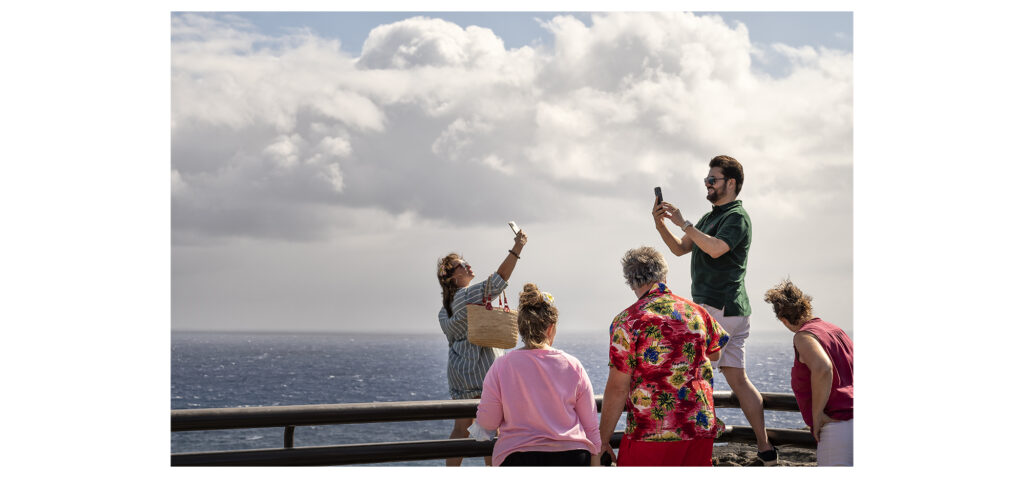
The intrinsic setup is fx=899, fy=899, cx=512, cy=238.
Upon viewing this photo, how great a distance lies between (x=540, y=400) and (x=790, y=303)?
1.51 metres

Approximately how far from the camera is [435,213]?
140500 mm

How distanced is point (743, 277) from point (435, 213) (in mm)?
136199

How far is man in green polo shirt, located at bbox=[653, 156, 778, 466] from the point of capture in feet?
16.1

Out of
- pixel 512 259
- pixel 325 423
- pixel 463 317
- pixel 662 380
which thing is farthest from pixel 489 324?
pixel 662 380

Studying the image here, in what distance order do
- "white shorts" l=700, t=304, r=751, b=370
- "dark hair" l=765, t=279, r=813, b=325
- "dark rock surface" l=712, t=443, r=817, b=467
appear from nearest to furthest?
1. "dark hair" l=765, t=279, r=813, b=325
2. "white shorts" l=700, t=304, r=751, b=370
3. "dark rock surface" l=712, t=443, r=817, b=467

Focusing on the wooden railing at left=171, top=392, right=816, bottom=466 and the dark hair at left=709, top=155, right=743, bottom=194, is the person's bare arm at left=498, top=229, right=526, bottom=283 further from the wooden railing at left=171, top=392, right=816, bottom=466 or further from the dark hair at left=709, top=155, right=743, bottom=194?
the dark hair at left=709, top=155, right=743, bottom=194

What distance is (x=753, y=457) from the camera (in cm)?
532

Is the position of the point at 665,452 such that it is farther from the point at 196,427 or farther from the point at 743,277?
the point at 196,427

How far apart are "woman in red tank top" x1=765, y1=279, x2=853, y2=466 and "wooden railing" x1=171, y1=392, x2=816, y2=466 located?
67cm

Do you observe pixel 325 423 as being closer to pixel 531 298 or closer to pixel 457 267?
pixel 457 267

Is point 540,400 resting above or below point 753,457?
above

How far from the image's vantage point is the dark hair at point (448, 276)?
17.4ft

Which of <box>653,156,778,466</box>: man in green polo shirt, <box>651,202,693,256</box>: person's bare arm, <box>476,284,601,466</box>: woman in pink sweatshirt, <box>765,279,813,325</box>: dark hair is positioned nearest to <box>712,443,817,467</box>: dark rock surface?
<box>653,156,778,466</box>: man in green polo shirt
